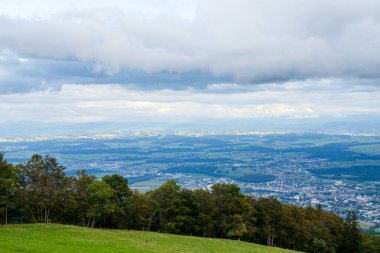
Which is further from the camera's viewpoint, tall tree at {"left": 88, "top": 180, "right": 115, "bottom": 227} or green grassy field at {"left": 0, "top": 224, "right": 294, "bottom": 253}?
tall tree at {"left": 88, "top": 180, "right": 115, "bottom": 227}

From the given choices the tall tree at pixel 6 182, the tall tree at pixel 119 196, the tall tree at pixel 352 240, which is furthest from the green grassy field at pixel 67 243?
the tall tree at pixel 352 240

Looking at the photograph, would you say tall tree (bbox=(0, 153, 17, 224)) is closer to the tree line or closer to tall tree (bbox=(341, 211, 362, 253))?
the tree line

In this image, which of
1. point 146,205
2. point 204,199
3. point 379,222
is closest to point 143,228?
point 146,205

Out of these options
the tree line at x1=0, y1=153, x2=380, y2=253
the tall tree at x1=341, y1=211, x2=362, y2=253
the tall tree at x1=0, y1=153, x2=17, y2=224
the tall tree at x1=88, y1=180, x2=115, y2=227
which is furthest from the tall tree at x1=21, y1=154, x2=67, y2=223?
the tall tree at x1=341, y1=211, x2=362, y2=253

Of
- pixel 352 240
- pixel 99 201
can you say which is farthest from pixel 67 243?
pixel 352 240

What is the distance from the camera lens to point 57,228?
5262 centimetres

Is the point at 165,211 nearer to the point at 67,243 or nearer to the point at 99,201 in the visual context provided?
the point at 99,201

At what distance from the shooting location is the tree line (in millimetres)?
64938

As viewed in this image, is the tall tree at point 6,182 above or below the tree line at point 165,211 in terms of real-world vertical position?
above

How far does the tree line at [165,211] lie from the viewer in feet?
213

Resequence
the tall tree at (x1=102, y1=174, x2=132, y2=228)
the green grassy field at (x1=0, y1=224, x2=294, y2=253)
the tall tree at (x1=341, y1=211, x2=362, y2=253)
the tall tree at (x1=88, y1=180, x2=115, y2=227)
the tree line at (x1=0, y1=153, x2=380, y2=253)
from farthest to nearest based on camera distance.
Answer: the tall tree at (x1=341, y1=211, x2=362, y2=253) → the tall tree at (x1=102, y1=174, x2=132, y2=228) → the tall tree at (x1=88, y1=180, x2=115, y2=227) → the tree line at (x1=0, y1=153, x2=380, y2=253) → the green grassy field at (x1=0, y1=224, x2=294, y2=253)

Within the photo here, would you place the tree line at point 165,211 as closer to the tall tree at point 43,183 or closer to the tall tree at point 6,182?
the tall tree at point 43,183

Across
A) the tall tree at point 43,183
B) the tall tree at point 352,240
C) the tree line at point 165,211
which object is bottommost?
the tall tree at point 352,240

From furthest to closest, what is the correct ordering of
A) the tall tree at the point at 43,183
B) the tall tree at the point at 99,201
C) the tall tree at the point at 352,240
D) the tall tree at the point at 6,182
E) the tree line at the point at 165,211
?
the tall tree at the point at 352,240 → the tall tree at the point at 99,201 → the tree line at the point at 165,211 → the tall tree at the point at 43,183 → the tall tree at the point at 6,182
